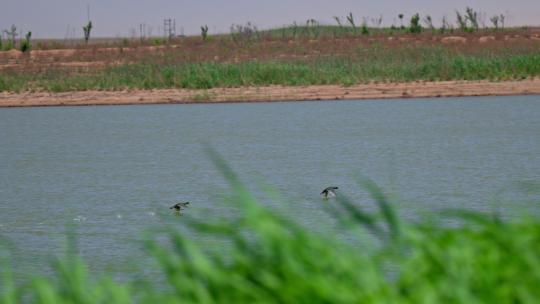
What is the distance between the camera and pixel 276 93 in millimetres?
41625

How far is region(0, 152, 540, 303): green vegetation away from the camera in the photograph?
4.05 meters

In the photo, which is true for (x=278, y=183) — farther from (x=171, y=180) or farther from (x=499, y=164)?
(x=499, y=164)

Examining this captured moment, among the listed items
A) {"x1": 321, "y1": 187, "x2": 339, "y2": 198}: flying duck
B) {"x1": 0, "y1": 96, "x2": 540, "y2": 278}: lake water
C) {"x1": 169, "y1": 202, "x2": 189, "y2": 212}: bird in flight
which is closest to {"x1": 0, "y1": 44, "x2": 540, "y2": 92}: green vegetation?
{"x1": 0, "y1": 96, "x2": 540, "y2": 278}: lake water

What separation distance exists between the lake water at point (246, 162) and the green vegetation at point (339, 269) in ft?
1.49

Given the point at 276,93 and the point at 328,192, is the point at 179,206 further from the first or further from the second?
the point at 276,93

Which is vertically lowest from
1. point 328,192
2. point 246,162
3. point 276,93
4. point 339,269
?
point 276,93

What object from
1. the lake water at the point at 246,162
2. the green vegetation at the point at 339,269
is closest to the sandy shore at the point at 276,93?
the lake water at the point at 246,162

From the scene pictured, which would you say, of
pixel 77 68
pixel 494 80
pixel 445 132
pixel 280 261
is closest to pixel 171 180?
pixel 445 132

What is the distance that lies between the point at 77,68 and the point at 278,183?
130 feet

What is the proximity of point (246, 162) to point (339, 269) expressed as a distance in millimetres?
16424

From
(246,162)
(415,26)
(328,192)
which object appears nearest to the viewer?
(328,192)

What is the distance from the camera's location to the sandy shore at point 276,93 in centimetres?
3938

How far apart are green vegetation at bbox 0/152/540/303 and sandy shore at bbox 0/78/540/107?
3464 cm

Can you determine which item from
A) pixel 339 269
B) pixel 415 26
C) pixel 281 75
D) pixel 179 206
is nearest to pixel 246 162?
pixel 179 206
